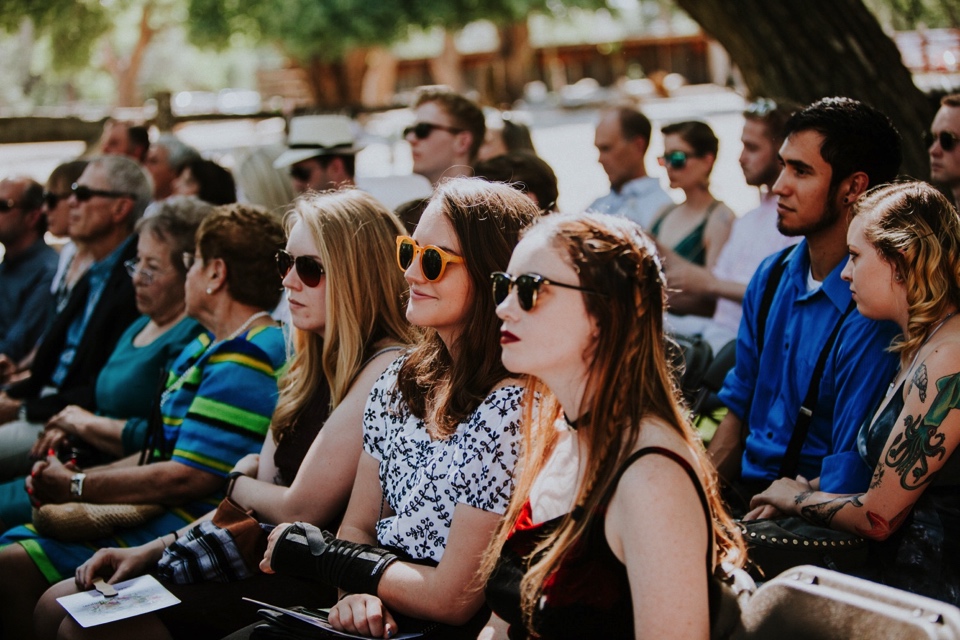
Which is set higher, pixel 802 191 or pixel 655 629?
pixel 802 191

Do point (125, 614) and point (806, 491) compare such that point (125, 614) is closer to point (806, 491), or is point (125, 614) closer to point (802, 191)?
point (806, 491)

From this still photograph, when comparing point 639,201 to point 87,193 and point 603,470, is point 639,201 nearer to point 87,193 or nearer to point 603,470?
point 87,193

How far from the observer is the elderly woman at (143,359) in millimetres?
4203

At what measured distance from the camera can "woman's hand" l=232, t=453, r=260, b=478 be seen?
3.28 m

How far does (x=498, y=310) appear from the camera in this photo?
2.07m

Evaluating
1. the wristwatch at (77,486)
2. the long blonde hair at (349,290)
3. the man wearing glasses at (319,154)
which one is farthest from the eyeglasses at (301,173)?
the long blonde hair at (349,290)

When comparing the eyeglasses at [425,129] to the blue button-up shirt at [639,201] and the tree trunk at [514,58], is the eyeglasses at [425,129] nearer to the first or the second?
the blue button-up shirt at [639,201]

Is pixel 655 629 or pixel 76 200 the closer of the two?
pixel 655 629

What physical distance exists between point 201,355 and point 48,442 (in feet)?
3.46

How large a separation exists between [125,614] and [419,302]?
1248 mm

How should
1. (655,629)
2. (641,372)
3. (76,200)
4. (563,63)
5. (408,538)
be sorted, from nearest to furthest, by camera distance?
(655,629), (641,372), (408,538), (76,200), (563,63)

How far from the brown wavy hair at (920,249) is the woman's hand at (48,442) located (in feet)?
10.7

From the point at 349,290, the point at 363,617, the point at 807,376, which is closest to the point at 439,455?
the point at 363,617

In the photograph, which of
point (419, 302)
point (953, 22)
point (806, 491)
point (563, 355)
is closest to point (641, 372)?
point (563, 355)
